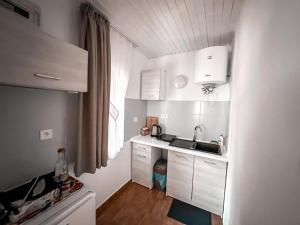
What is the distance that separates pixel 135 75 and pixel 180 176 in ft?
6.22

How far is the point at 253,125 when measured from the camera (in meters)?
0.70

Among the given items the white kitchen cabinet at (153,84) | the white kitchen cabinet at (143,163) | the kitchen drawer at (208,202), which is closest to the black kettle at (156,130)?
the white kitchen cabinet at (143,163)

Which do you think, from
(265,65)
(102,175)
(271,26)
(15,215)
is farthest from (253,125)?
(102,175)

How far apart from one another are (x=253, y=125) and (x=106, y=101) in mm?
1352

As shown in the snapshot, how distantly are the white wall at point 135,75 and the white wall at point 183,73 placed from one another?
1.19 ft

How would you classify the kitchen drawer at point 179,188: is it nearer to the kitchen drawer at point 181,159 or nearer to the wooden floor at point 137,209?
the wooden floor at point 137,209

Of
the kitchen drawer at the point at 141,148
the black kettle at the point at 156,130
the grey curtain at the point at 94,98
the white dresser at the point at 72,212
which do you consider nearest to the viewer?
the white dresser at the point at 72,212

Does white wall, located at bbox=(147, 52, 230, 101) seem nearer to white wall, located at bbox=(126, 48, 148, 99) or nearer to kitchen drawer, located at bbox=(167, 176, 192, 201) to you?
white wall, located at bbox=(126, 48, 148, 99)

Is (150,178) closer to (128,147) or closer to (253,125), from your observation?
(128,147)

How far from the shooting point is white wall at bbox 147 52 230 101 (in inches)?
81.7

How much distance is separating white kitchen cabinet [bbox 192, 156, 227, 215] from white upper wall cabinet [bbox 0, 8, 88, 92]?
179 cm

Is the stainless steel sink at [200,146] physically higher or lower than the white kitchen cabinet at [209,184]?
higher

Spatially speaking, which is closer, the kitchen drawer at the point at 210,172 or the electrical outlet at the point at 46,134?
the electrical outlet at the point at 46,134

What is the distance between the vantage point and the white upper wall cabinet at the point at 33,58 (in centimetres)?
62
